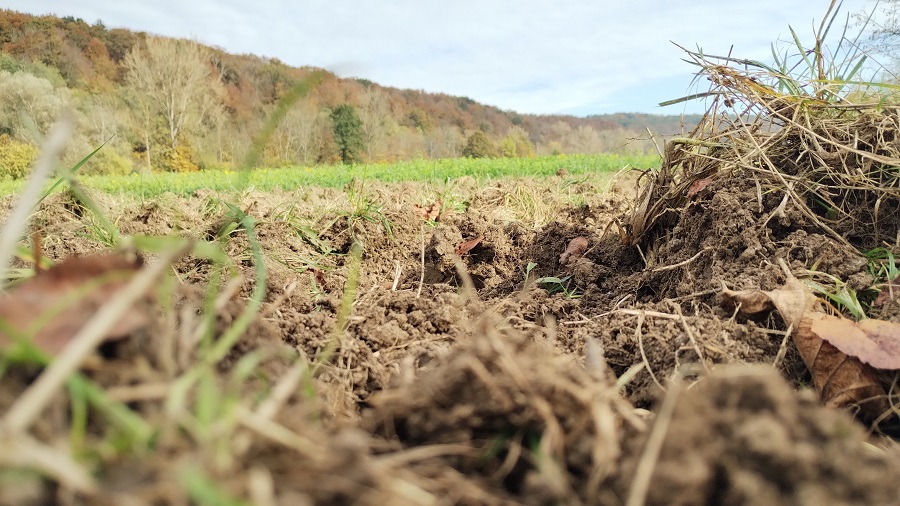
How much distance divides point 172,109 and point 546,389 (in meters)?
48.0

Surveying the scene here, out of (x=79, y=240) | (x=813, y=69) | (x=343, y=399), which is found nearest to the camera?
(x=343, y=399)

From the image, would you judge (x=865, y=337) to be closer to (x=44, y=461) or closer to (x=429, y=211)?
(x=44, y=461)

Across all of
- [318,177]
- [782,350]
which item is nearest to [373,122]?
[318,177]

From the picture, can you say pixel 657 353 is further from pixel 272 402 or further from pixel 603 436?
pixel 272 402

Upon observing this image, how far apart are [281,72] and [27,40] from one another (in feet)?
85.0

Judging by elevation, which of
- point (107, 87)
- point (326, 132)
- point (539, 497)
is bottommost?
point (539, 497)

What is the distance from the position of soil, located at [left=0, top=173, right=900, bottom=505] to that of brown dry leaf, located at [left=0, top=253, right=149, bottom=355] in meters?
0.04

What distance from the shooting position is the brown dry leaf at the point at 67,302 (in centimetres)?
61

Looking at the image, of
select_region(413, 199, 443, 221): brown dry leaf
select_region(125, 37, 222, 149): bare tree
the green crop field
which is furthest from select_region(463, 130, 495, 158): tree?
select_region(413, 199, 443, 221): brown dry leaf

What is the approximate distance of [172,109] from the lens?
41.8 metres

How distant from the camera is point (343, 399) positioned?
Answer: 1509 mm

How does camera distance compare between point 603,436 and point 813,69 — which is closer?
point 603,436

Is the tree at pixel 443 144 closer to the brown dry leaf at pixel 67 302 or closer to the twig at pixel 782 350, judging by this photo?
the twig at pixel 782 350

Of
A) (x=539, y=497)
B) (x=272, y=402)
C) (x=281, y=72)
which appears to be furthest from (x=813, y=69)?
(x=281, y=72)
